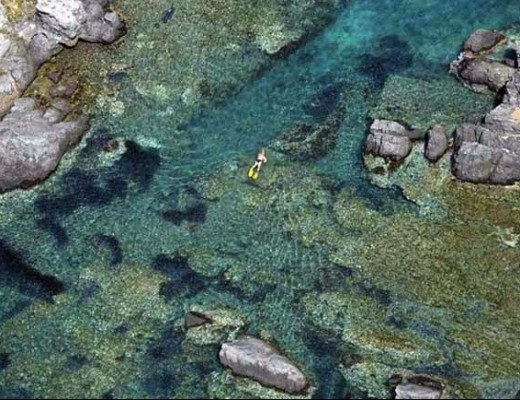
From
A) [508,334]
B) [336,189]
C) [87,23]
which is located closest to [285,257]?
[336,189]

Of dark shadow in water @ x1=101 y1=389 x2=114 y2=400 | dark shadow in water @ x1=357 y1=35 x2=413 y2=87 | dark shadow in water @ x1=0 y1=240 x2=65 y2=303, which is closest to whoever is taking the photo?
dark shadow in water @ x1=101 y1=389 x2=114 y2=400

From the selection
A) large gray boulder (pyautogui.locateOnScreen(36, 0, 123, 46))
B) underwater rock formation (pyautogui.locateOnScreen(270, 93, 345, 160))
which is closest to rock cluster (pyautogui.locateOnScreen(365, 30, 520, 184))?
underwater rock formation (pyautogui.locateOnScreen(270, 93, 345, 160))

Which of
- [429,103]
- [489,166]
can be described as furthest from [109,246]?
[429,103]

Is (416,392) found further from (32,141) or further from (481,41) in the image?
(481,41)

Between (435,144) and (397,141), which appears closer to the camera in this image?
(435,144)

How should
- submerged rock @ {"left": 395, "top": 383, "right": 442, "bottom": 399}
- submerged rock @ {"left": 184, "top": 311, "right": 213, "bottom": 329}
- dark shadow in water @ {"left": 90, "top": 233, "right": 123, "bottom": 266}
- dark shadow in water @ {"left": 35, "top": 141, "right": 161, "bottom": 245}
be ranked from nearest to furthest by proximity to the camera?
submerged rock @ {"left": 395, "top": 383, "right": 442, "bottom": 399} < submerged rock @ {"left": 184, "top": 311, "right": 213, "bottom": 329} < dark shadow in water @ {"left": 90, "top": 233, "right": 123, "bottom": 266} < dark shadow in water @ {"left": 35, "top": 141, "right": 161, "bottom": 245}

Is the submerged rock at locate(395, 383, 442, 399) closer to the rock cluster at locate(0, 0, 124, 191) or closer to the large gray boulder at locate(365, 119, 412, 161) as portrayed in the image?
the large gray boulder at locate(365, 119, 412, 161)

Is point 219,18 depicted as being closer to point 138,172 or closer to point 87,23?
point 87,23
